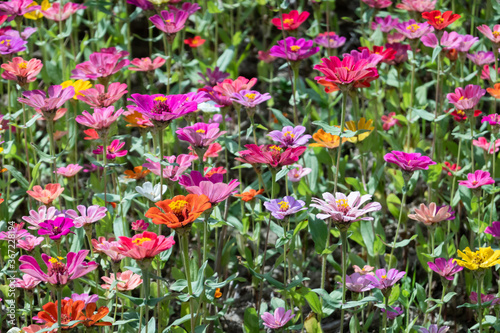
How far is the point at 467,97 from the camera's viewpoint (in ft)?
6.24

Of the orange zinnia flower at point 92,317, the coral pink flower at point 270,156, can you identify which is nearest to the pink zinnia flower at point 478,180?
the coral pink flower at point 270,156

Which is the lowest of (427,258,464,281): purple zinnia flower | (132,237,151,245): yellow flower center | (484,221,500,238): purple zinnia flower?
(427,258,464,281): purple zinnia flower

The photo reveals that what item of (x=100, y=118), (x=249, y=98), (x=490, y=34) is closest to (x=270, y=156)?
(x=249, y=98)

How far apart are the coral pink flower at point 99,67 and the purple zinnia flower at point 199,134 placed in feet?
1.48

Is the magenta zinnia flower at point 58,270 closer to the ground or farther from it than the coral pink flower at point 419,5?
closer to the ground

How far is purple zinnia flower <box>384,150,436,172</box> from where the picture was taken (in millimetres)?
1490

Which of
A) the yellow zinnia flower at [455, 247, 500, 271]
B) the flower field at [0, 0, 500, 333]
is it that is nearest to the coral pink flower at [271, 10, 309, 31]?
the flower field at [0, 0, 500, 333]

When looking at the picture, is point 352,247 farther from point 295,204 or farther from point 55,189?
point 55,189

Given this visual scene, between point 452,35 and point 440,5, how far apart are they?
0.69m

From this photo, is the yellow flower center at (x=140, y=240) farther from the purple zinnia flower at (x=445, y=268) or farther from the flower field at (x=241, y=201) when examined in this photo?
the purple zinnia flower at (x=445, y=268)

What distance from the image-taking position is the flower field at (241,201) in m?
1.38

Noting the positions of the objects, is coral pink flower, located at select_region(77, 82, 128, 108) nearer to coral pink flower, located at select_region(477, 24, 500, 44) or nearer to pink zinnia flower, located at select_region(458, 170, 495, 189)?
pink zinnia flower, located at select_region(458, 170, 495, 189)

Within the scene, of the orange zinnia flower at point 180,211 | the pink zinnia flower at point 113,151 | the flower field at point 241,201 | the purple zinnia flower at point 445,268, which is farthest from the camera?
the pink zinnia flower at point 113,151

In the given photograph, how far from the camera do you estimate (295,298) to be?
1675 millimetres
